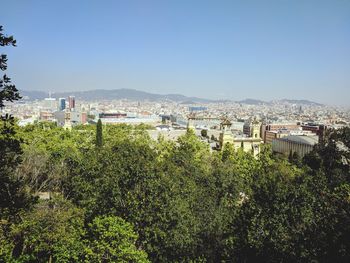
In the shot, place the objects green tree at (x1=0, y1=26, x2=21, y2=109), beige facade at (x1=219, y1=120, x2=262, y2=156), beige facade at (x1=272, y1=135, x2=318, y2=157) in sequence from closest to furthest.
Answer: green tree at (x1=0, y1=26, x2=21, y2=109) < beige facade at (x1=219, y1=120, x2=262, y2=156) < beige facade at (x1=272, y1=135, x2=318, y2=157)

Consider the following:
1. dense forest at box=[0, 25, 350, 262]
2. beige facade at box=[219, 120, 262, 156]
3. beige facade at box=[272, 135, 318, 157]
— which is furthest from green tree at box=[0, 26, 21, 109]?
beige facade at box=[272, 135, 318, 157]

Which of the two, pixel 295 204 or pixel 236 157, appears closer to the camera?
pixel 295 204

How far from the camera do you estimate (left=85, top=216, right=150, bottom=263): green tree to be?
37.4 feet

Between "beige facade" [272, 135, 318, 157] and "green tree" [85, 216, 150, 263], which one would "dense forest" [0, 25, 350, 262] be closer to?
"green tree" [85, 216, 150, 263]

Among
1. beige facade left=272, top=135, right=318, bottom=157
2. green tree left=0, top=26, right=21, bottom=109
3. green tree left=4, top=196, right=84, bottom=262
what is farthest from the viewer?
beige facade left=272, top=135, right=318, bottom=157

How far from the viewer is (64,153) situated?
30266 millimetres

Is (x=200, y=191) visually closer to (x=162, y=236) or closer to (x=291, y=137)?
(x=162, y=236)

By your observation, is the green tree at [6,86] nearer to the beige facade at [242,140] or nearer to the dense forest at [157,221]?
the dense forest at [157,221]

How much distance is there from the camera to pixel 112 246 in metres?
11.8

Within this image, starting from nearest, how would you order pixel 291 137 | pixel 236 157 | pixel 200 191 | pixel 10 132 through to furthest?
pixel 10 132 → pixel 200 191 → pixel 236 157 → pixel 291 137

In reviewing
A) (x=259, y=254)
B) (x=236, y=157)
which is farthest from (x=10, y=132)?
(x=236, y=157)

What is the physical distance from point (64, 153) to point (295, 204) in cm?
2194

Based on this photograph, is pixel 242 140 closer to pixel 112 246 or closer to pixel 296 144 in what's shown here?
pixel 296 144

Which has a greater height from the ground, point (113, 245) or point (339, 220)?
point (339, 220)
